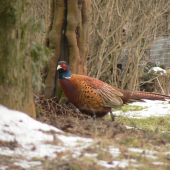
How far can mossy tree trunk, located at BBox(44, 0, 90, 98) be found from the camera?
4.72 meters

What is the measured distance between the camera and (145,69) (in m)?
10.9

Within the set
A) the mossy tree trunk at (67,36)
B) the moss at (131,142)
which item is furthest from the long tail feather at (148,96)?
the moss at (131,142)

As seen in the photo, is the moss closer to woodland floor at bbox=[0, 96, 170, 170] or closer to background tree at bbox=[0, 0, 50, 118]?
woodland floor at bbox=[0, 96, 170, 170]

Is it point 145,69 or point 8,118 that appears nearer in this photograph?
point 8,118

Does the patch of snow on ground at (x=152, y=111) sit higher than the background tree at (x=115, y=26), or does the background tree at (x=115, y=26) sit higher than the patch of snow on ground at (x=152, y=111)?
the background tree at (x=115, y=26)

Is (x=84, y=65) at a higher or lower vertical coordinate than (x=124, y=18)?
lower

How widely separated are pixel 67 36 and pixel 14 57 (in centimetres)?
214

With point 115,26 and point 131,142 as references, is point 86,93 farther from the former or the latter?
point 115,26

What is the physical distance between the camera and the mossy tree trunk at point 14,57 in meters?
2.66

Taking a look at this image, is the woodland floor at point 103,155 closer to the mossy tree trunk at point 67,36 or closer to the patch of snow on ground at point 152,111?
the mossy tree trunk at point 67,36

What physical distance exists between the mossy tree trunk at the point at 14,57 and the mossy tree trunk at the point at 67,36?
1.97 m

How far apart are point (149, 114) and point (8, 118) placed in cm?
393

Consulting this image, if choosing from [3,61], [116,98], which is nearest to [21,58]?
[3,61]

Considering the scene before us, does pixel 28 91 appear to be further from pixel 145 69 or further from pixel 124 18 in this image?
pixel 145 69
